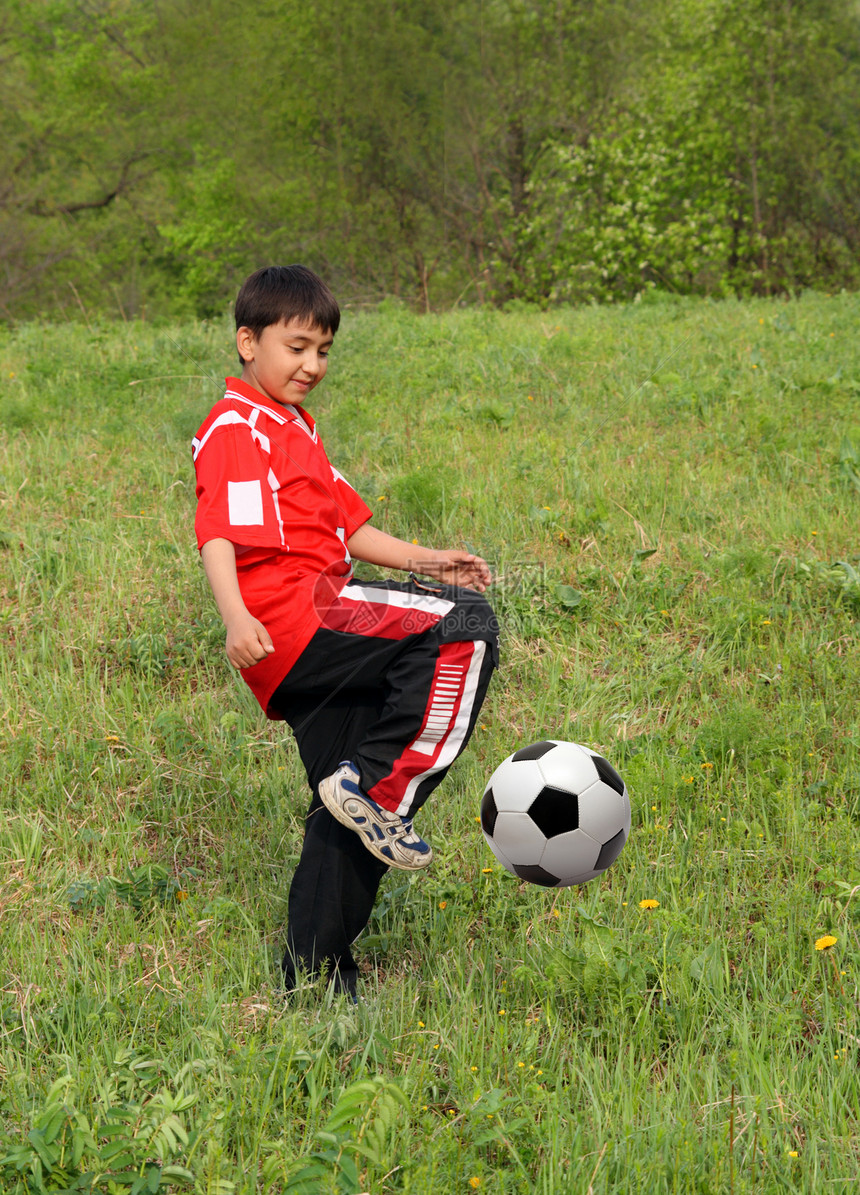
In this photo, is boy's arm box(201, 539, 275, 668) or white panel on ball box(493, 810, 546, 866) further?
white panel on ball box(493, 810, 546, 866)

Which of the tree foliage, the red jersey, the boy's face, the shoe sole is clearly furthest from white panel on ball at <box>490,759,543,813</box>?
the tree foliage

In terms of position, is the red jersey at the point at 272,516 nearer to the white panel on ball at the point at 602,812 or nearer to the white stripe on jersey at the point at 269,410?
the white stripe on jersey at the point at 269,410

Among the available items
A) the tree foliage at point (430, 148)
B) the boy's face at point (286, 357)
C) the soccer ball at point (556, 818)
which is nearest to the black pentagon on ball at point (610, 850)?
the soccer ball at point (556, 818)

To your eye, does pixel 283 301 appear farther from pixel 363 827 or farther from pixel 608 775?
pixel 608 775

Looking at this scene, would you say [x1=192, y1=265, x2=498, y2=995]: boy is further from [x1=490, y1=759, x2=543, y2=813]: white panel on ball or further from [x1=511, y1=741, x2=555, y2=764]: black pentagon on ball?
[x1=511, y1=741, x2=555, y2=764]: black pentagon on ball

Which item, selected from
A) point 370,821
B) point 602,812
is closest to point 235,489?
point 370,821

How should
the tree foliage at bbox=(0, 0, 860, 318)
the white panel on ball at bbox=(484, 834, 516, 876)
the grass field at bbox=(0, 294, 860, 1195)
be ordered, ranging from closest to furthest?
the grass field at bbox=(0, 294, 860, 1195) → the white panel on ball at bbox=(484, 834, 516, 876) → the tree foliage at bbox=(0, 0, 860, 318)

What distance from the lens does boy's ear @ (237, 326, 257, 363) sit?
9.44ft

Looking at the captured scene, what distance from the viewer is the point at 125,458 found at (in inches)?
255

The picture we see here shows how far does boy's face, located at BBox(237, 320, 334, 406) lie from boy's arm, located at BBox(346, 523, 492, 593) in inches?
19.5

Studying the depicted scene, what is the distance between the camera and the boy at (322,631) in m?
2.59

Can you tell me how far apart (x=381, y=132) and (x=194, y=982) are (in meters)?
23.5

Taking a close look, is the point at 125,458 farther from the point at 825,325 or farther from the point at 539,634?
the point at 825,325

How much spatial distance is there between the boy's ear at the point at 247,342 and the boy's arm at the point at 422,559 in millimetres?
630
